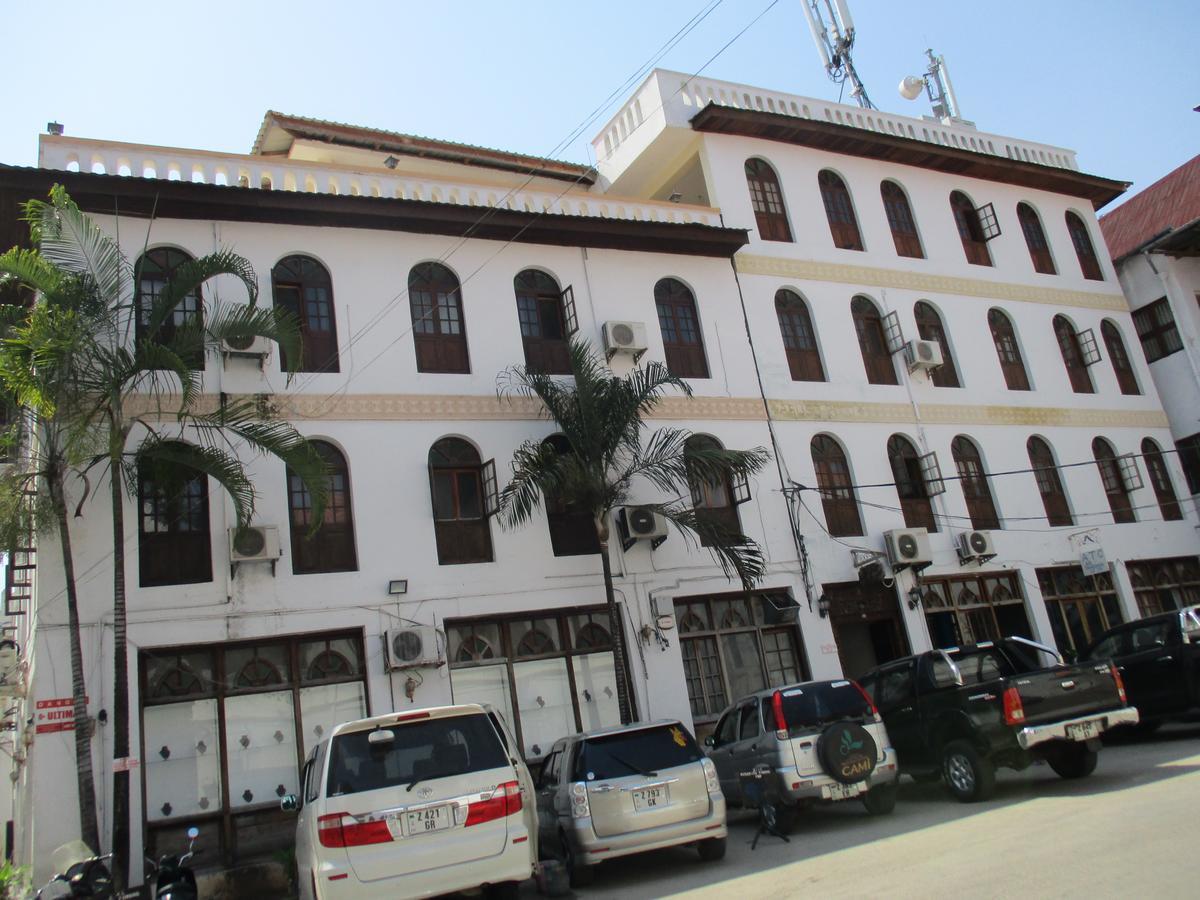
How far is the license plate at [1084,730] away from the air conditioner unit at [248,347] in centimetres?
1136

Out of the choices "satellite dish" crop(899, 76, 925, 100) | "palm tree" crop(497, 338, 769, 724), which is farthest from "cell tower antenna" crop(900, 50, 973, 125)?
"palm tree" crop(497, 338, 769, 724)

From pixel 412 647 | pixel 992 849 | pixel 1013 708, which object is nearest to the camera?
pixel 992 849

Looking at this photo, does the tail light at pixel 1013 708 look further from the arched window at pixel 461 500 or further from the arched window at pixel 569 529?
the arched window at pixel 461 500

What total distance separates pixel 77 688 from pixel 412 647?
4363 millimetres

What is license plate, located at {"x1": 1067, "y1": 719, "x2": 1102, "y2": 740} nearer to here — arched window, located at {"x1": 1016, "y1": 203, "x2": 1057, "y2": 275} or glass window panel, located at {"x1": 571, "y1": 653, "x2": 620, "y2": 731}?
glass window panel, located at {"x1": 571, "y1": 653, "x2": 620, "y2": 731}

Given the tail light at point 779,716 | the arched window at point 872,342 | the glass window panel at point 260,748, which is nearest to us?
the tail light at point 779,716

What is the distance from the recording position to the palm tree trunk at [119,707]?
11609mm

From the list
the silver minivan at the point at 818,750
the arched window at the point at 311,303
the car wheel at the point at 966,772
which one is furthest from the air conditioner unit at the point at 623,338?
the car wheel at the point at 966,772

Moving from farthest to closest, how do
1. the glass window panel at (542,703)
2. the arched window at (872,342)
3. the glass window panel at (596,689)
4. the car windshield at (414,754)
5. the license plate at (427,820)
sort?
the arched window at (872,342)
the glass window panel at (596,689)
the glass window panel at (542,703)
the car windshield at (414,754)
the license plate at (427,820)

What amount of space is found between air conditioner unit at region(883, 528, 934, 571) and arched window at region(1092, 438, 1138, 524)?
6.39 m

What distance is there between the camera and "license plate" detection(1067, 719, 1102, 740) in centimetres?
1106

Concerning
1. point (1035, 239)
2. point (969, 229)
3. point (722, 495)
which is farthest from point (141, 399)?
point (1035, 239)

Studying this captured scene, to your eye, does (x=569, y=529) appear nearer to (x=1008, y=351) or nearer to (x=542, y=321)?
(x=542, y=321)

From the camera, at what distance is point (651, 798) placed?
10.1 meters
